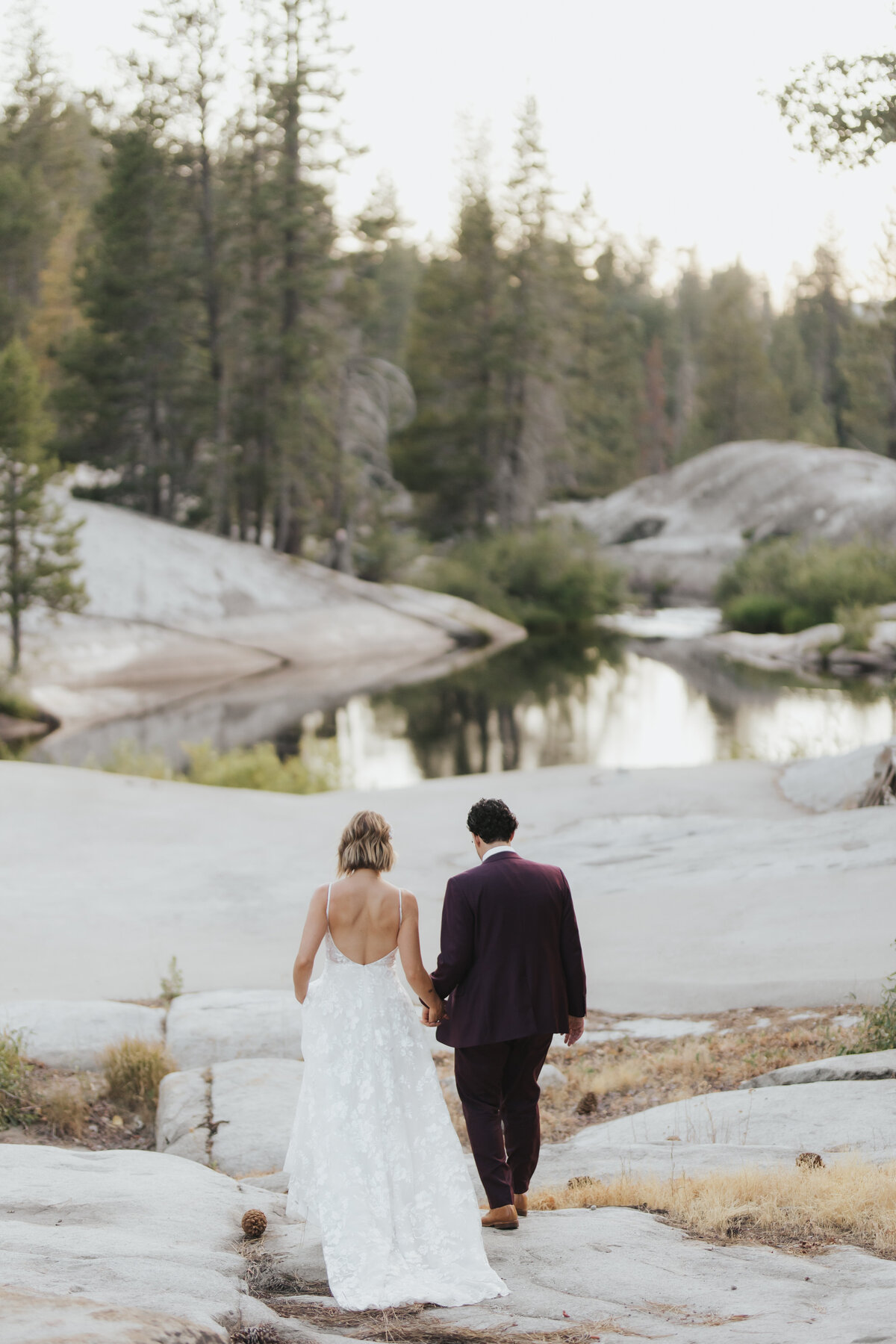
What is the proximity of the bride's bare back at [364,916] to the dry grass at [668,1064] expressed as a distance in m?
2.72

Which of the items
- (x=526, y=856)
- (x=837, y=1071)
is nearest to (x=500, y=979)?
(x=837, y=1071)

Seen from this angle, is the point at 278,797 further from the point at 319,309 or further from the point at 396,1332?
the point at 319,309

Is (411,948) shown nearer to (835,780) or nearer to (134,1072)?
(134,1072)

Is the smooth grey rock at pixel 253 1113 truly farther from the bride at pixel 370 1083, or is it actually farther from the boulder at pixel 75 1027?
the bride at pixel 370 1083

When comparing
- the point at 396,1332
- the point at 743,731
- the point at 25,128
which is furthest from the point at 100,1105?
the point at 25,128

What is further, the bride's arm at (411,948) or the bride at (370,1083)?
the bride's arm at (411,948)

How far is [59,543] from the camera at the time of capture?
1002 inches

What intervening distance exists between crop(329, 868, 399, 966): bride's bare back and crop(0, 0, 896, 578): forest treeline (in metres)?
19.8

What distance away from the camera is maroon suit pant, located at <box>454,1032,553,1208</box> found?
4.50 m

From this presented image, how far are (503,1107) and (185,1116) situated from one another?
7.70 feet

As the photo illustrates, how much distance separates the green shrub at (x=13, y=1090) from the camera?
6648 millimetres

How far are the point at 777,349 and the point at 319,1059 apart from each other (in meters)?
78.5

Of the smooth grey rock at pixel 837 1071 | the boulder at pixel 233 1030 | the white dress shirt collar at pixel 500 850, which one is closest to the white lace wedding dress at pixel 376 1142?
the white dress shirt collar at pixel 500 850

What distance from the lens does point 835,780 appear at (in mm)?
13562
